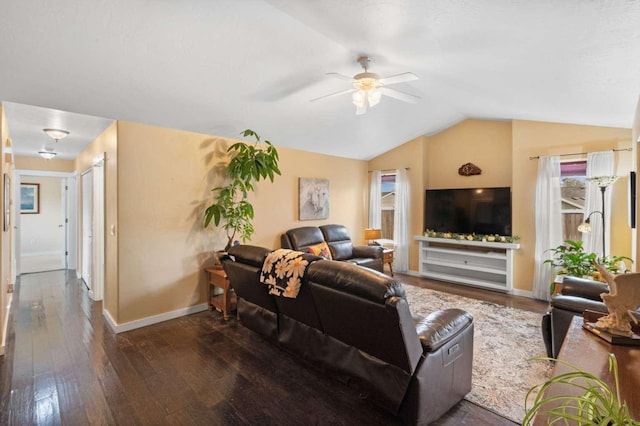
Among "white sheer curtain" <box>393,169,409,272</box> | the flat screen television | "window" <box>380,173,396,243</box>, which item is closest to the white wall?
"window" <box>380,173,396,243</box>

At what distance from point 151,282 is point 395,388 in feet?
10.3

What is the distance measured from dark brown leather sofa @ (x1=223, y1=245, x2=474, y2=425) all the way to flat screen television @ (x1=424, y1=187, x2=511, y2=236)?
3.45 m

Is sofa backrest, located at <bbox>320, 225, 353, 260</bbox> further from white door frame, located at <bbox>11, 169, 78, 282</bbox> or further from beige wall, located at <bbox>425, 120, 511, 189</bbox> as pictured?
white door frame, located at <bbox>11, 169, 78, 282</bbox>

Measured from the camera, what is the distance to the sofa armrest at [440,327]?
1.95m

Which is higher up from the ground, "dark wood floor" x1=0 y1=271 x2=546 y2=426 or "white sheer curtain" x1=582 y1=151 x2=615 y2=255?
"white sheer curtain" x1=582 y1=151 x2=615 y2=255

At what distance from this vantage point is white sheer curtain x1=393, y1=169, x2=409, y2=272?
626 centimetres

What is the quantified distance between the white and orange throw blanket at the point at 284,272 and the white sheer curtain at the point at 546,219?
4103 mm

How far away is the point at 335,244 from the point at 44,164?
19.6 ft

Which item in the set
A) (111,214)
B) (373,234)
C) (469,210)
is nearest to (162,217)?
(111,214)

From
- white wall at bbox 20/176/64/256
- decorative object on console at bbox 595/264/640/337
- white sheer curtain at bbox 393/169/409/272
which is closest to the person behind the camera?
decorative object on console at bbox 595/264/640/337

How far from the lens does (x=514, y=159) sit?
16.2 feet

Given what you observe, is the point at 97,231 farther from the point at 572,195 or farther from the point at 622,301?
the point at 572,195

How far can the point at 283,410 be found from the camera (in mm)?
2182

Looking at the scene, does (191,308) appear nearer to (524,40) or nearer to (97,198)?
(97,198)
